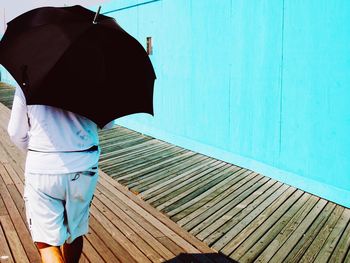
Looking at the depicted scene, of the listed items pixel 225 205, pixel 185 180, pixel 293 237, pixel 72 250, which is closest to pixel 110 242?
pixel 72 250

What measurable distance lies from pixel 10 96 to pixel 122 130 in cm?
885

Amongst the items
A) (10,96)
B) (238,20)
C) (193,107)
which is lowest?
(10,96)

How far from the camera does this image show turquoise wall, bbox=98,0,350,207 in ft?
15.3

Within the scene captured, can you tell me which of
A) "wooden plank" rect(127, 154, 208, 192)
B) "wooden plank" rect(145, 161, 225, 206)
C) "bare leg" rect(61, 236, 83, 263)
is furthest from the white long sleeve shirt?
"wooden plank" rect(127, 154, 208, 192)

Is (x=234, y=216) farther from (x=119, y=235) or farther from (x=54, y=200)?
(x=54, y=200)

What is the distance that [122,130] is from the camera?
30.8 feet

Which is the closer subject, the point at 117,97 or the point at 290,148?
the point at 117,97

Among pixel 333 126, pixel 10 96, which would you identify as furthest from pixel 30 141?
pixel 10 96

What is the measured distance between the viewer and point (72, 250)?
2416 mm

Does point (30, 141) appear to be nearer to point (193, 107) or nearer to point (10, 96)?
point (193, 107)

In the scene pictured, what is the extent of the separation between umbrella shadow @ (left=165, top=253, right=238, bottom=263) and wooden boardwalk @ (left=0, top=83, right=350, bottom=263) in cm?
8

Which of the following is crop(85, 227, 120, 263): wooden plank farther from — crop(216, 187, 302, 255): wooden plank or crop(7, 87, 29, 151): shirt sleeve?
crop(7, 87, 29, 151): shirt sleeve

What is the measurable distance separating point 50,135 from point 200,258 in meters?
1.99

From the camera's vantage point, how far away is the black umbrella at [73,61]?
72.2 inches
